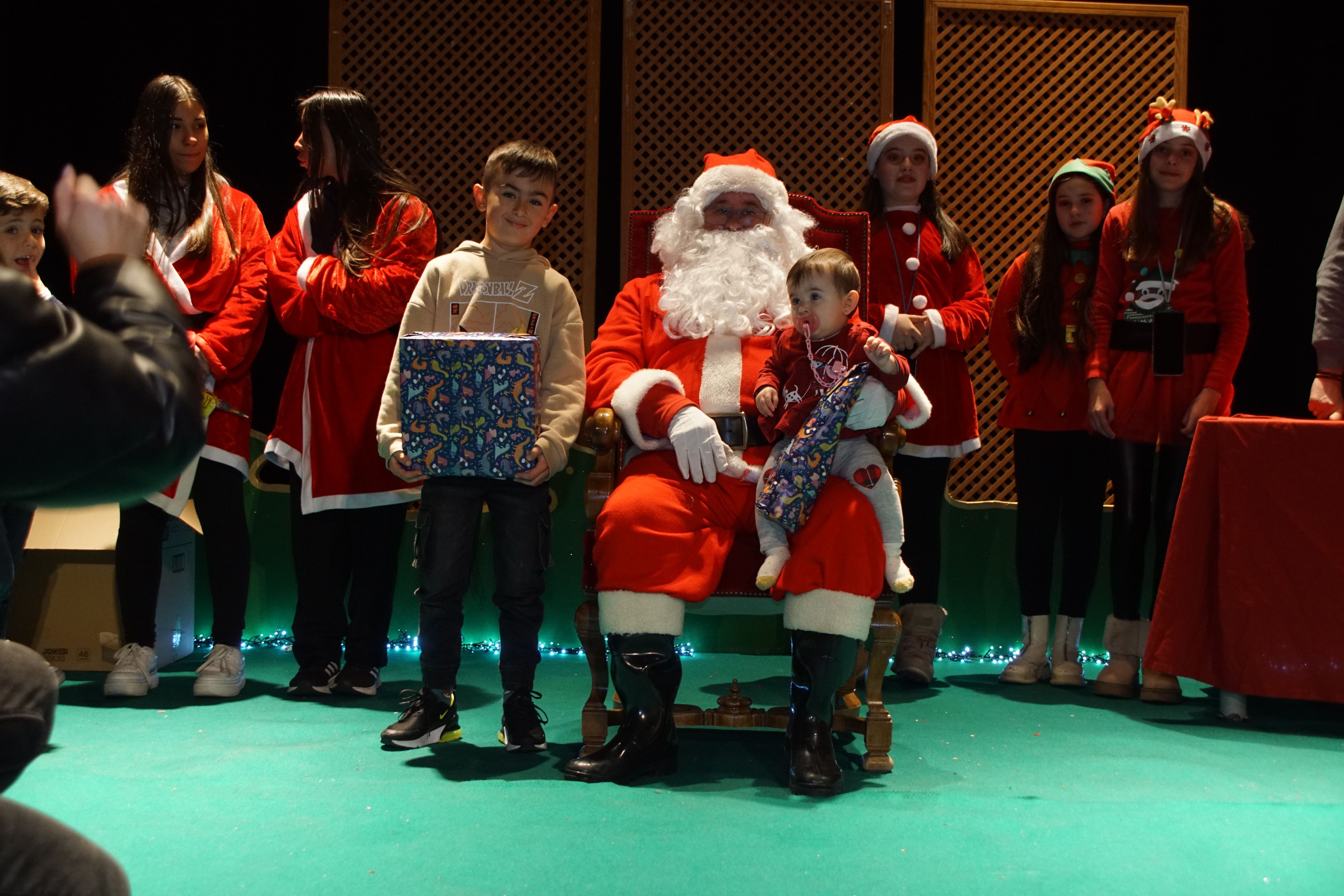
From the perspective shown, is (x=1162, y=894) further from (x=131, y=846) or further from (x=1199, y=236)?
(x=1199, y=236)

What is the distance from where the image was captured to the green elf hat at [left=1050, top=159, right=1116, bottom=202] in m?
3.50

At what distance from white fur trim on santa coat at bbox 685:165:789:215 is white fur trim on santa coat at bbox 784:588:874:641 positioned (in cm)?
120

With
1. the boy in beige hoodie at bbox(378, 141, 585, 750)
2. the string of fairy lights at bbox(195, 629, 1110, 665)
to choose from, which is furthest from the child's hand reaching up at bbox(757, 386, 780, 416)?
the string of fairy lights at bbox(195, 629, 1110, 665)

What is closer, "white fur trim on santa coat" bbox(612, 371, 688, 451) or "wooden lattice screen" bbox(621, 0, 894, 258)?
"white fur trim on santa coat" bbox(612, 371, 688, 451)

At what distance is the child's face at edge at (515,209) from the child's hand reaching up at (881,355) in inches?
35.2

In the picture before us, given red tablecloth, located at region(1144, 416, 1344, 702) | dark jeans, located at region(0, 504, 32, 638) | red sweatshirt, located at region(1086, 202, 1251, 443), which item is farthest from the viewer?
red sweatshirt, located at region(1086, 202, 1251, 443)

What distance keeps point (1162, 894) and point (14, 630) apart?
331 centimetres

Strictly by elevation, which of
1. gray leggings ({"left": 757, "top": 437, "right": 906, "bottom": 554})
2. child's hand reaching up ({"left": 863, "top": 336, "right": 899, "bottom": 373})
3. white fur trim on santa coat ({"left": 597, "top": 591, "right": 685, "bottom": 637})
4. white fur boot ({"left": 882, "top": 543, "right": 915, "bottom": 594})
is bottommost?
white fur trim on santa coat ({"left": 597, "top": 591, "right": 685, "bottom": 637})

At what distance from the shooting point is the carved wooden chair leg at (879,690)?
99.5 inches

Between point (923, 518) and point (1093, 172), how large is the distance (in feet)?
4.08

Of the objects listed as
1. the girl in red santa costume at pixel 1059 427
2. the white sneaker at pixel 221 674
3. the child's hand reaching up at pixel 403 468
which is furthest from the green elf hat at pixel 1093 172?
the white sneaker at pixel 221 674

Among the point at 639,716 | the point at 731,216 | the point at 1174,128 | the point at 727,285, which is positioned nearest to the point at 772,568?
the point at 639,716

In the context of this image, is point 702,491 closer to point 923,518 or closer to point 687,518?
point 687,518

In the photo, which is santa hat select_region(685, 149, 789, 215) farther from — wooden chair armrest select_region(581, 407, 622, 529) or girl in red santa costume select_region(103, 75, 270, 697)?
girl in red santa costume select_region(103, 75, 270, 697)
